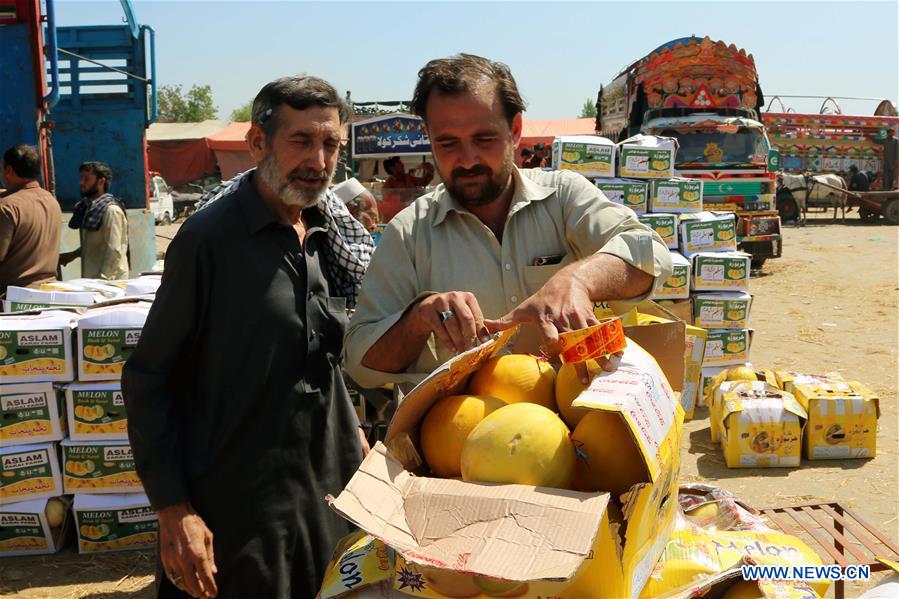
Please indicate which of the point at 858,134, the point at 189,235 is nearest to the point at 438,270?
the point at 189,235

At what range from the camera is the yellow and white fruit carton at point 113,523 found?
172 inches

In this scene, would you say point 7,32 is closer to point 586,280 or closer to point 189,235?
point 189,235

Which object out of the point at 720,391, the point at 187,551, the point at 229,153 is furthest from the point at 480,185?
the point at 229,153

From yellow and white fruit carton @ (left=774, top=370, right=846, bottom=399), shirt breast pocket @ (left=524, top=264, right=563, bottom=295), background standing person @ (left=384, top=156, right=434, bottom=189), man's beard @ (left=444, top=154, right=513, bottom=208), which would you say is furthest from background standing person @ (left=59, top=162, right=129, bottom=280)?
shirt breast pocket @ (left=524, top=264, right=563, bottom=295)

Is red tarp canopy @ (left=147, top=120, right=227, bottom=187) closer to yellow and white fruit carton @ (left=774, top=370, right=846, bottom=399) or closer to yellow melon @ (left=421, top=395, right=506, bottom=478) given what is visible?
yellow and white fruit carton @ (left=774, top=370, right=846, bottom=399)

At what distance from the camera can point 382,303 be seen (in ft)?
6.42

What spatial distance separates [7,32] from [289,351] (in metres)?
6.97

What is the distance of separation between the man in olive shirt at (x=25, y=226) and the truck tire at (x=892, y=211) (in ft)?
79.2

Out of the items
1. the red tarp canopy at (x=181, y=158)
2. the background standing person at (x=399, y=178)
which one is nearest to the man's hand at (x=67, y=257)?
the background standing person at (x=399, y=178)

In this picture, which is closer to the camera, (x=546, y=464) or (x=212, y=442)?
(x=546, y=464)

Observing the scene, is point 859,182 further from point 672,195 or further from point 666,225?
point 666,225

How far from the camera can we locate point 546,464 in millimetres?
1314

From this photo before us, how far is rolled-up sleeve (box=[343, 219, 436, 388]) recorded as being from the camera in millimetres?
1872

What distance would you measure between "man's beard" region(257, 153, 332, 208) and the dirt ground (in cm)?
283
